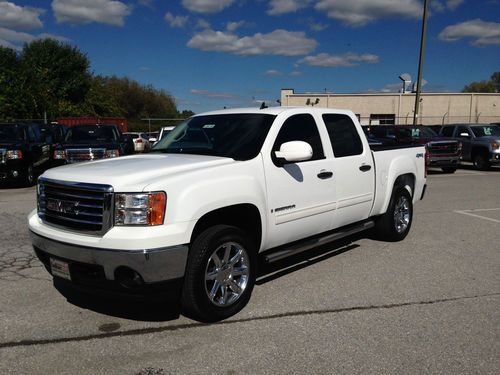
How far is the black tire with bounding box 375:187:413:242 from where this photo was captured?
6.58 metres

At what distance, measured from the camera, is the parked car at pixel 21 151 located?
12672mm

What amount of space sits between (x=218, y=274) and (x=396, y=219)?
3.62 m

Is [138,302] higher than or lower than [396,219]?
lower

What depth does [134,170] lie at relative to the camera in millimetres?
3926

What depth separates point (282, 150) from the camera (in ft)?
14.8

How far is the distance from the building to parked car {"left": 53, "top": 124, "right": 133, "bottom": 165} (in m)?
33.7

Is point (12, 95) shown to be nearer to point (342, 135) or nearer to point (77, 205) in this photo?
point (342, 135)

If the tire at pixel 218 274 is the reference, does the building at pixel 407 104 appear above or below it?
above

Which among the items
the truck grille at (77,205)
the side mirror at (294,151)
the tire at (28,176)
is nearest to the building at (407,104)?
the tire at (28,176)

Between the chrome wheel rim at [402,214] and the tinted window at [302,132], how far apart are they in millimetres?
2087

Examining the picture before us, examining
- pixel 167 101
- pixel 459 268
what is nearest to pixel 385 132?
pixel 459 268

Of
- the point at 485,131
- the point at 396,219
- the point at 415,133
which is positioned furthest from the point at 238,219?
the point at 485,131

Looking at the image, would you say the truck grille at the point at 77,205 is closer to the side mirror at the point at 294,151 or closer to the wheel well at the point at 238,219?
the wheel well at the point at 238,219

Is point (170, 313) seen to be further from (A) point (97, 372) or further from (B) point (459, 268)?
(B) point (459, 268)
